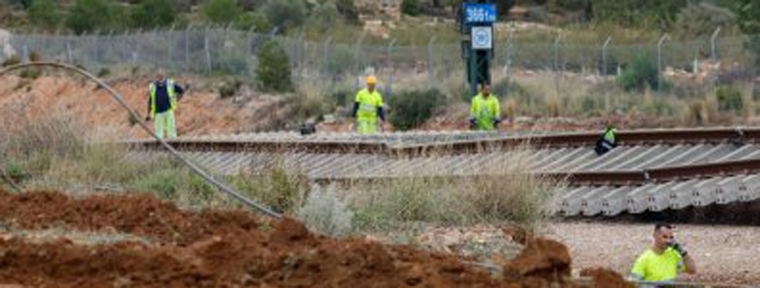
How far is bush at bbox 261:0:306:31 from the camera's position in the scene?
77.9 metres

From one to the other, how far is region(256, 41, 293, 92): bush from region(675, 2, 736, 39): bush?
17176 millimetres

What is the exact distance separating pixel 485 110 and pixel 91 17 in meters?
45.6

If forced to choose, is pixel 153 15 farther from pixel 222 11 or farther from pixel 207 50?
pixel 207 50

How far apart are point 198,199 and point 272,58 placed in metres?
31.0

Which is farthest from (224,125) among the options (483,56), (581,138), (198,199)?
(198,199)

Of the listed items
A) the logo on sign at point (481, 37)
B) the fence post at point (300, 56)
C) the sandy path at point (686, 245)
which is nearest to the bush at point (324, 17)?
the fence post at point (300, 56)

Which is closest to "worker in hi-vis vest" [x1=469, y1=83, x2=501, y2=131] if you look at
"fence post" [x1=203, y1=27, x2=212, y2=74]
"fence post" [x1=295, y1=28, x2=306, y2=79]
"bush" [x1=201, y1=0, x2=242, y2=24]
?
"fence post" [x1=295, y1=28, x2=306, y2=79]

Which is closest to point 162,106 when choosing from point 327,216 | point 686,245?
point 686,245

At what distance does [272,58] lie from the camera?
49.7 meters

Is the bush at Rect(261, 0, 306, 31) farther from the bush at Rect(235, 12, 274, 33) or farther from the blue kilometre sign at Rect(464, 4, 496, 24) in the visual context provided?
the blue kilometre sign at Rect(464, 4, 496, 24)

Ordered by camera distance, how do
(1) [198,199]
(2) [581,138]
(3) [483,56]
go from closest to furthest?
(1) [198,199], (2) [581,138], (3) [483,56]

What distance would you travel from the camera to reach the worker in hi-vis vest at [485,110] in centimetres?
2930

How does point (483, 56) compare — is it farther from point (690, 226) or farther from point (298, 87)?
point (690, 226)

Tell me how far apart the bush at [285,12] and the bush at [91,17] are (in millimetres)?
7802
